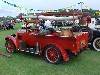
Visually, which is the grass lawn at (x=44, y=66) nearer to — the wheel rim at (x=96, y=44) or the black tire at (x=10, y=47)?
the black tire at (x=10, y=47)

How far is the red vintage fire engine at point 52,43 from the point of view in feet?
27.9

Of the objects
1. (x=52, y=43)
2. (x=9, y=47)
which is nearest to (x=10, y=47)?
(x=9, y=47)

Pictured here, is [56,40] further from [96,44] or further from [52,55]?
[96,44]

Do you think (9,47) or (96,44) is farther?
(96,44)

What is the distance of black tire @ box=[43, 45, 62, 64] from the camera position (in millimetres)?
8586

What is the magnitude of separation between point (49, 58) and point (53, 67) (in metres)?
0.59

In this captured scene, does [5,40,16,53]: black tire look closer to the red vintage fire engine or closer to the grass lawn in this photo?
the red vintage fire engine

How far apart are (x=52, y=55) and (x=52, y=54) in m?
0.04

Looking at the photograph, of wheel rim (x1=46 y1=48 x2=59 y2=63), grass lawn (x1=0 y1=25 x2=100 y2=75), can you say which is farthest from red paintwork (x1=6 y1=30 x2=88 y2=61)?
grass lawn (x1=0 y1=25 x2=100 y2=75)

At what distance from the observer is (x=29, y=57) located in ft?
32.2

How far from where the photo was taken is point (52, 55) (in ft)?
28.7

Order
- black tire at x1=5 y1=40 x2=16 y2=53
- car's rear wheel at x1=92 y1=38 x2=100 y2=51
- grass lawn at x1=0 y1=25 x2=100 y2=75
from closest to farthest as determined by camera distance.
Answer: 1. grass lawn at x1=0 y1=25 x2=100 y2=75
2. black tire at x1=5 y1=40 x2=16 y2=53
3. car's rear wheel at x1=92 y1=38 x2=100 y2=51

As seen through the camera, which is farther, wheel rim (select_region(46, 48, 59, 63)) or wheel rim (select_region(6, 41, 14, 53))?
wheel rim (select_region(6, 41, 14, 53))

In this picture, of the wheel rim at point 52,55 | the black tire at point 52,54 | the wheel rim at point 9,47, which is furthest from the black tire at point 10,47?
the wheel rim at point 52,55
